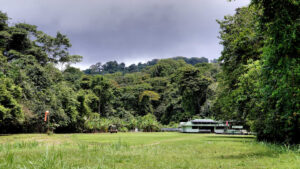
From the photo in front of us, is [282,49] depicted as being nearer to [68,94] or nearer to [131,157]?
[131,157]

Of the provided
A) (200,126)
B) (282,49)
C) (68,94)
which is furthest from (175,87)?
(282,49)

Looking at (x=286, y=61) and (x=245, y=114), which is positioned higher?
(x=286, y=61)

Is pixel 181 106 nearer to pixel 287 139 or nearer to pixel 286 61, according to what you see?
pixel 287 139

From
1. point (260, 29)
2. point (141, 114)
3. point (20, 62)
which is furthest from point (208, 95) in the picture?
point (260, 29)

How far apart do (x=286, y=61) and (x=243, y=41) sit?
9596mm

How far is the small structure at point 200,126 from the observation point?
50188mm

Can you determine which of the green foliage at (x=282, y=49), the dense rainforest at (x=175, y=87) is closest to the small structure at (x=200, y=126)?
the dense rainforest at (x=175, y=87)

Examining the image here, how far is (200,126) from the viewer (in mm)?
51594

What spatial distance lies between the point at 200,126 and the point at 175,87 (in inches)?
818

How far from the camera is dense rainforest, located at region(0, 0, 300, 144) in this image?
9094 millimetres

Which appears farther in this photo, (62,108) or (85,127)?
(85,127)

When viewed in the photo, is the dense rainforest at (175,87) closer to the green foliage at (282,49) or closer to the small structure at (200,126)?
the green foliage at (282,49)

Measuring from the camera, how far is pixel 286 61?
8.54 meters

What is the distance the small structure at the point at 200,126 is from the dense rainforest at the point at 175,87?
13.2ft
